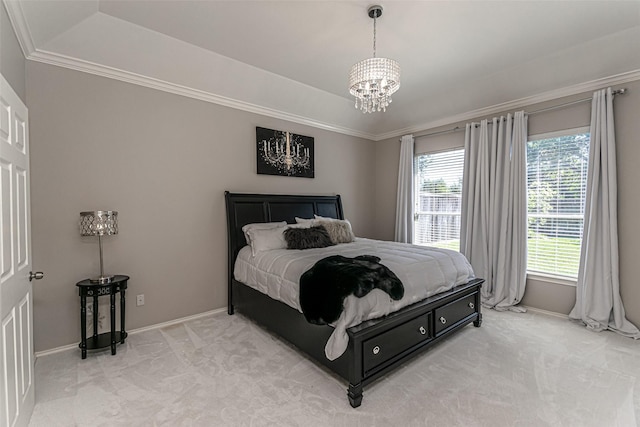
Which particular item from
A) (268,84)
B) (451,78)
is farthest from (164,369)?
(451,78)

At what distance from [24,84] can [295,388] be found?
3309mm

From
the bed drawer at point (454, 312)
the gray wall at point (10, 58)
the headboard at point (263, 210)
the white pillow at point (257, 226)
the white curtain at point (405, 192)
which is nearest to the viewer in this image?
the gray wall at point (10, 58)

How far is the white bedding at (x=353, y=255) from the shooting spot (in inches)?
78.9

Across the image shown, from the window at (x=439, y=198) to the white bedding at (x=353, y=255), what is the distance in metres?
1.56

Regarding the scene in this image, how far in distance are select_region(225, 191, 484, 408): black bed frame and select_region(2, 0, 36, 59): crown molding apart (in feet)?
6.78

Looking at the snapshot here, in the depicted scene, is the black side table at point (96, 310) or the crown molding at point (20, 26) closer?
the crown molding at point (20, 26)

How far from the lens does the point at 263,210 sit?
3.90 m

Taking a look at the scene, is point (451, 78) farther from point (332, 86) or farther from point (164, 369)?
point (164, 369)

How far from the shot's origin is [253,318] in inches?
127

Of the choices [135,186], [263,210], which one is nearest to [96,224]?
[135,186]

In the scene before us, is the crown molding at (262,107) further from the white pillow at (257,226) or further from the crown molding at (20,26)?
the white pillow at (257,226)

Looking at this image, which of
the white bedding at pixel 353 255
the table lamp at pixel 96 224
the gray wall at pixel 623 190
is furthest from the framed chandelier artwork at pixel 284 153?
the gray wall at pixel 623 190

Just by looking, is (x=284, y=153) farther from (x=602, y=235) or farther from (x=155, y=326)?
(x=602, y=235)

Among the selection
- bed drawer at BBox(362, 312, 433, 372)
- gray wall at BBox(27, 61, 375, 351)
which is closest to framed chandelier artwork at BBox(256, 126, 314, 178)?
gray wall at BBox(27, 61, 375, 351)
